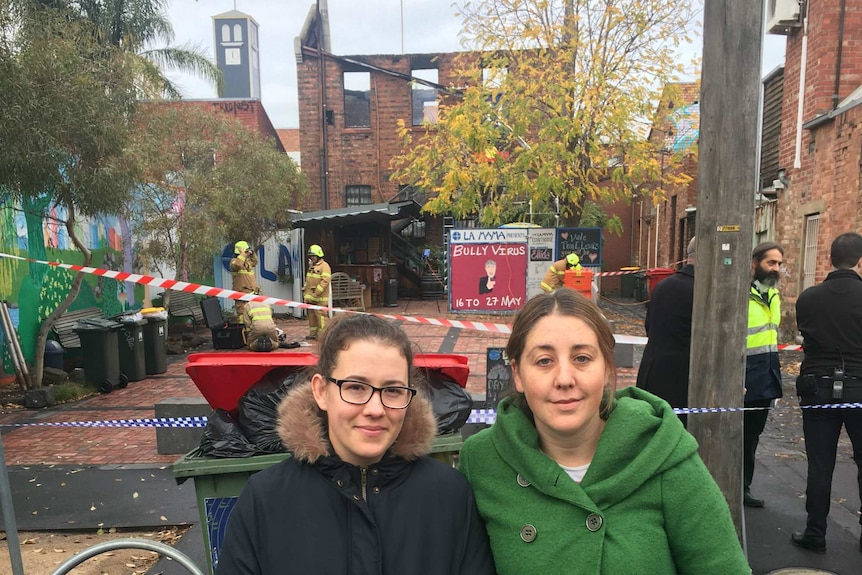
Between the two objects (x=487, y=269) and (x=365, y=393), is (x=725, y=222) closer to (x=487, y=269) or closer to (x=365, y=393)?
(x=365, y=393)

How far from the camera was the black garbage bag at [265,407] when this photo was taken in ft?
8.36

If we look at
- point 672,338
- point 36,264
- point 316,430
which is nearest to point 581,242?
point 672,338

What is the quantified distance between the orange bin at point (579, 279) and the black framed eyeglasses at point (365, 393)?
31.9 ft

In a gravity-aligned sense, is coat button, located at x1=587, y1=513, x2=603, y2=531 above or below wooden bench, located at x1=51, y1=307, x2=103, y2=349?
above

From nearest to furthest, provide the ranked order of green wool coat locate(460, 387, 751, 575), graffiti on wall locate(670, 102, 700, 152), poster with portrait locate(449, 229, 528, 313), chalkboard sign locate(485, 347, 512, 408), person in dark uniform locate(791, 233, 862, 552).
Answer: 1. green wool coat locate(460, 387, 751, 575)
2. person in dark uniform locate(791, 233, 862, 552)
3. chalkboard sign locate(485, 347, 512, 408)
4. graffiti on wall locate(670, 102, 700, 152)
5. poster with portrait locate(449, 229, 528, 313)

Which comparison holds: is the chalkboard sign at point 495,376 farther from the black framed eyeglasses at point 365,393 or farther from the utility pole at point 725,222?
the black framed eyeglasses at point 365,393

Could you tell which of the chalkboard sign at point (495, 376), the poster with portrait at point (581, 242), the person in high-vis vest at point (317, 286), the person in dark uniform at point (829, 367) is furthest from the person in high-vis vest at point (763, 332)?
the poster with portrait at point (581, 242)

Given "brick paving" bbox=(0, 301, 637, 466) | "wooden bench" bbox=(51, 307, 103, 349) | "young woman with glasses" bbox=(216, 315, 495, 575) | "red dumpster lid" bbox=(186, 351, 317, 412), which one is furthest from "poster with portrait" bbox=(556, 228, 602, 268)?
"young woman with glasses" bbox=(216, 315, 495, 575)

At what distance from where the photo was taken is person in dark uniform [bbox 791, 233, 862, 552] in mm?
3289

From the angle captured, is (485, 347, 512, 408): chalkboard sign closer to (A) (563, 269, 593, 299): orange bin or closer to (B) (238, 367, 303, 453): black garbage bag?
(B) (238, 367, 303, 453): black garbage bag

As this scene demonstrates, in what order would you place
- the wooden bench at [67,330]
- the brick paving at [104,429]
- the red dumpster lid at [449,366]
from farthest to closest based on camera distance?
the wooden bench at [67,330] → the brick paving at [104,429] → the red dumpster lid at [449,366]

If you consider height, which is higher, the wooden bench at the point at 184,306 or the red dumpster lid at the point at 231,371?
the red dumpster lid at the point at 231,371

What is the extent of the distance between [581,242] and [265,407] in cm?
1115

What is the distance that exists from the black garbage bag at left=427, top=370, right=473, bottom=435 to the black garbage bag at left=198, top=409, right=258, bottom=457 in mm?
895
